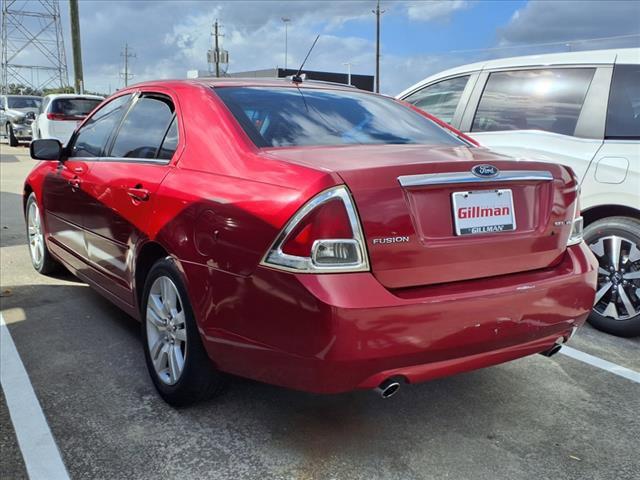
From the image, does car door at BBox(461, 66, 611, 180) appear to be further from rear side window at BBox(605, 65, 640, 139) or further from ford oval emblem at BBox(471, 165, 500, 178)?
ford oval emblem at BBox(471, 165, 500, 178)

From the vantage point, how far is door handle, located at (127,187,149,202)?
3105 millimetres

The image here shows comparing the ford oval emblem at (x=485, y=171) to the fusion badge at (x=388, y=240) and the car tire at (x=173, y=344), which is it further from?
the car tire at (x=173, y=344)

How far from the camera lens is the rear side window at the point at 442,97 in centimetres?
534

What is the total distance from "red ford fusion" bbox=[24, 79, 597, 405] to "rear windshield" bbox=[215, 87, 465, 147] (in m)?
0.01

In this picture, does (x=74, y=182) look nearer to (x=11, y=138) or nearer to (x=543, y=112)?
(x=543, y=112)

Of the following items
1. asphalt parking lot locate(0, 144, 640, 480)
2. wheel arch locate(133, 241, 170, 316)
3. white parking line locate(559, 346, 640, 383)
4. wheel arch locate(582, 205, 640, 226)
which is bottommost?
white parking line locate(559, 346, 640, 383)

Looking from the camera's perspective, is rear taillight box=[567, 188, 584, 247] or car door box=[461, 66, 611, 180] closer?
rear taillight box=[567, 188, 584, 247]

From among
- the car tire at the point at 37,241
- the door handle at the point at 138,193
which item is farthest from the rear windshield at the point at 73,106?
the door handle at the point at 138,193

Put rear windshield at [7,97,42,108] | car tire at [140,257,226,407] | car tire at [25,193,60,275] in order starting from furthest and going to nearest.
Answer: rear windshield at [7,97,42,108] → car tire at [25,193,60,275] → car tire at [140,257,226,407]

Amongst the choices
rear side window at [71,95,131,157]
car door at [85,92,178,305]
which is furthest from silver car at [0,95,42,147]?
car door at [85,92,178,305]

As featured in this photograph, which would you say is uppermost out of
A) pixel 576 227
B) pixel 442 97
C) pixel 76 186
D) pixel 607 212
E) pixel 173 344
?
pixel 442 97

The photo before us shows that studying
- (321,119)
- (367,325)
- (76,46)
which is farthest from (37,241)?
(76,46)

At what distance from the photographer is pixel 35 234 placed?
5.36 meters

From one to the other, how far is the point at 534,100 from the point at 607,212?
1086 mm
